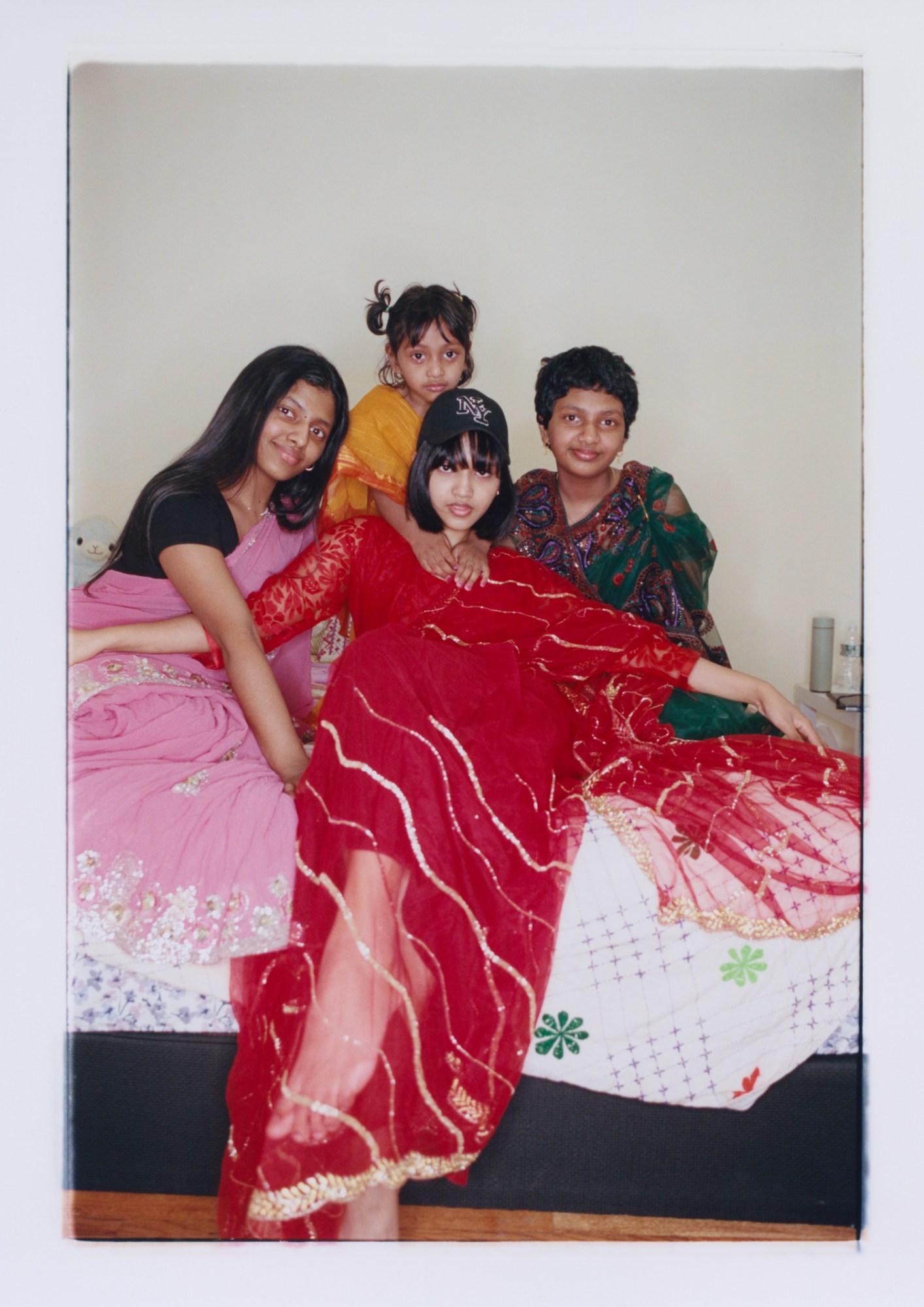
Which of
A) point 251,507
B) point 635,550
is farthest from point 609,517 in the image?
point 251,507

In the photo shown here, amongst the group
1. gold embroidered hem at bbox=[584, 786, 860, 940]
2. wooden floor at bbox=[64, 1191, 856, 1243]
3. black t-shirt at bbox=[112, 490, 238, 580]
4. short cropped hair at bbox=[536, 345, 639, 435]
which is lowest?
wooden floor at bbox=[64, 1191, 856, 1243]

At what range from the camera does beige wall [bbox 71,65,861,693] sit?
1.39 metres

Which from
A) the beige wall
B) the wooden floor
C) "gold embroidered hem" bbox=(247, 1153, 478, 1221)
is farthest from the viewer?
the beige wall

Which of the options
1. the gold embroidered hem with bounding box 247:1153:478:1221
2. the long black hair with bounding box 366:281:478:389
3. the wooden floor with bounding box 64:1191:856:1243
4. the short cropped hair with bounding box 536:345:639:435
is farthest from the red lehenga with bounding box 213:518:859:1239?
the long black hair with bounding box 366:281:478:389

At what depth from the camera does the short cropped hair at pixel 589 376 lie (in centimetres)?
179

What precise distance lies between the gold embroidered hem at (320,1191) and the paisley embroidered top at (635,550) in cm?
111

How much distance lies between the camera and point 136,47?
125 centimetres

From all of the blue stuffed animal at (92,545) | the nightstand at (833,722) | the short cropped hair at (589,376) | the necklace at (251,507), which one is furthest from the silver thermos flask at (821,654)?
the blue stuffed animal at (92,545)

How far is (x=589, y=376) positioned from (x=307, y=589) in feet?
2.37

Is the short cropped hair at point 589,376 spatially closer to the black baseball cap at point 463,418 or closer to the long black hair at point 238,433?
the black baseball cap at point 463,418

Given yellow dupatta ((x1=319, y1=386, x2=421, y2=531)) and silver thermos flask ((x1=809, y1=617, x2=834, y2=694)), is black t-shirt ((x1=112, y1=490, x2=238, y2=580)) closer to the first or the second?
yellow dupatta ((x1=319, y1=386, x2=421, y2=531))

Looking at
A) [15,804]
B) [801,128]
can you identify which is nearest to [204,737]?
[15,804]

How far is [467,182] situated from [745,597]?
114cm

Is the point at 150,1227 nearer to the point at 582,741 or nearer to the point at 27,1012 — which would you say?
the point at 27,1012
